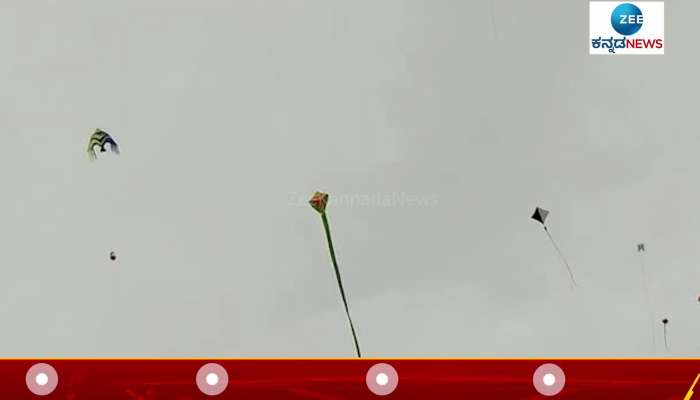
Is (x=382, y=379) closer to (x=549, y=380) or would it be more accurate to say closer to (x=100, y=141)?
(x=549, y=380)

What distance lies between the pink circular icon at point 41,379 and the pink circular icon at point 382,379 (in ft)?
6.43

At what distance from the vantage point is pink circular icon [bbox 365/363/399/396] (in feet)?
16.8

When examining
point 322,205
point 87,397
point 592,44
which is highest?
point 592,44

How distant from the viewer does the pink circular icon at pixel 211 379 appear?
5129 millimetres

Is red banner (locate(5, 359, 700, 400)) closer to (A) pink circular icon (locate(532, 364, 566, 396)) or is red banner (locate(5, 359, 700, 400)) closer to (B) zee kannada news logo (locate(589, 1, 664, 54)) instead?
(A) pink circular icon (locate(532, 364, 566, 396))

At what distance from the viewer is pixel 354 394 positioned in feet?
16.9

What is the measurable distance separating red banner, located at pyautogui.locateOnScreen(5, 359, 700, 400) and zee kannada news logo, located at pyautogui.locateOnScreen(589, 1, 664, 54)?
140 inches

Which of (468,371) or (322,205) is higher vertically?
(322,205)

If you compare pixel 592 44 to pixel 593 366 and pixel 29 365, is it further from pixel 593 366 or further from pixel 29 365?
pixel 29 365

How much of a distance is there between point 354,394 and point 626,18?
14.8 feet

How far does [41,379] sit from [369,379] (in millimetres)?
2044

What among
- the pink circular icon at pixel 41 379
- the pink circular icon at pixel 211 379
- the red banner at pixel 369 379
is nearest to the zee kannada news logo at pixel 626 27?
the red banner at pixel 369 379

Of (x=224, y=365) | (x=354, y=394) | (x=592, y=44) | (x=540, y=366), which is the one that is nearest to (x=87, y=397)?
(x=224, y=365)

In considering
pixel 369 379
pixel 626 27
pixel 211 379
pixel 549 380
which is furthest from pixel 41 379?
pixel 626 27
